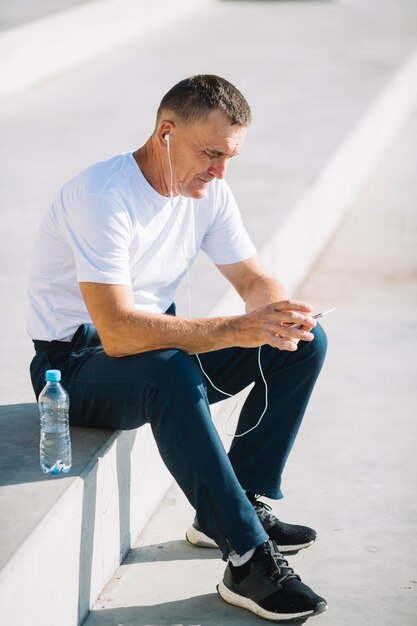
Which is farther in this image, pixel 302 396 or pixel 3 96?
pixel 3 96

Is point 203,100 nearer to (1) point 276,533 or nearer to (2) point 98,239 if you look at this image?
(2) point 98,239

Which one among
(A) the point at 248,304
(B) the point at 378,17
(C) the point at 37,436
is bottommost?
(C) the point at 37,436

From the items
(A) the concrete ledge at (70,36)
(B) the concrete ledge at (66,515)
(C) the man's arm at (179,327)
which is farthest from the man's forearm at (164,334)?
(A) the concrete ledge at (70,36)

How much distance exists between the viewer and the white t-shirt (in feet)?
10.3

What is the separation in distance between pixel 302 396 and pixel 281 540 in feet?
1.46

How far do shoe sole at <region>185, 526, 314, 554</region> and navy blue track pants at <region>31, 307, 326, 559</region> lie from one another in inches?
7.0

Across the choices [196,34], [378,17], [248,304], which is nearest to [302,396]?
[248,304]

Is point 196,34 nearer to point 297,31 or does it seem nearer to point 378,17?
point 297,31

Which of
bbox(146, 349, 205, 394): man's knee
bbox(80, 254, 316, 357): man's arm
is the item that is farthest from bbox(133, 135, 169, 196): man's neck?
bbox(146, 349, 205, 394): man's knee

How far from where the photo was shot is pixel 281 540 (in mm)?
3449

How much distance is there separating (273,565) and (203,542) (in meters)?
0.46

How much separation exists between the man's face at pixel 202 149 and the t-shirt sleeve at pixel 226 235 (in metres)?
0.27

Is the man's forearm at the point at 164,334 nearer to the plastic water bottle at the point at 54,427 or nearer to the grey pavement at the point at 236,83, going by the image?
the plastic water bottle at the point at 54,427

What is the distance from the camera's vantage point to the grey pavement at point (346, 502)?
3150 mm
